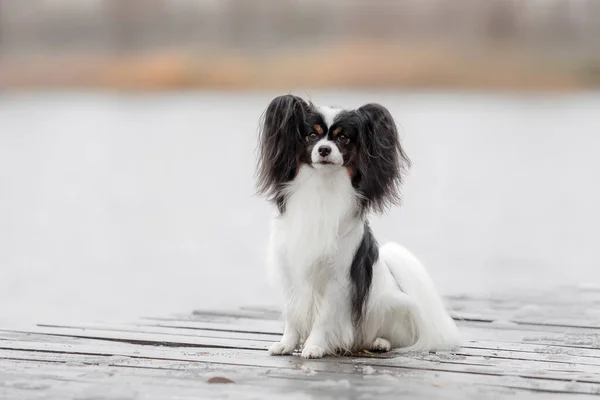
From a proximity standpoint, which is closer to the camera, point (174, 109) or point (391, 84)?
point (391, 84)

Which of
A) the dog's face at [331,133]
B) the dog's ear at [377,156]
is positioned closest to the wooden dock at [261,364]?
the dog's ear at [377,156]

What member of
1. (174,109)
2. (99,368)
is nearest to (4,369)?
(99,368)

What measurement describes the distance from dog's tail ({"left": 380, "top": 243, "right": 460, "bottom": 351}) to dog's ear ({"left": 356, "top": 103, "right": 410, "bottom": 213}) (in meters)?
0.30

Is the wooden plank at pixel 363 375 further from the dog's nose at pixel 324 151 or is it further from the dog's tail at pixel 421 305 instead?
the dog's nose at pixel 324 151

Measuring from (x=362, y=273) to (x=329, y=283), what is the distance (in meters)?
0.10

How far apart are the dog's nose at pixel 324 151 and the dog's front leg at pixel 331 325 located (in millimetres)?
407

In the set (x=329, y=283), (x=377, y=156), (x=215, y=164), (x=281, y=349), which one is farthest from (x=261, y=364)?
(x=215, y=164)

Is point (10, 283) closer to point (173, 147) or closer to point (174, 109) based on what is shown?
point (173, 147)

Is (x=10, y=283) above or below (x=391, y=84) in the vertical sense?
below

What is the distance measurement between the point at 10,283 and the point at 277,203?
4.74 m

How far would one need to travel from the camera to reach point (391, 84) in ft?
38.5

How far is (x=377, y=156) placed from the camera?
2951 millimetres

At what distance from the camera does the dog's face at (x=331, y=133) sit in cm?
290

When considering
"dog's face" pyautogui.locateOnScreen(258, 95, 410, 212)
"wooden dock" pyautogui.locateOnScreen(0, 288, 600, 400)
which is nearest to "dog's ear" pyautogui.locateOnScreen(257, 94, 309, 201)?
"dog's face" pyautogui.locateOnScreen(258, 95, 410, 212)
